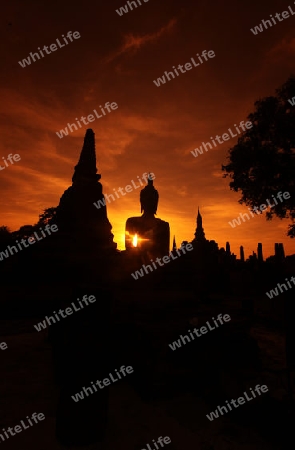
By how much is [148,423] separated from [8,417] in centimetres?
230

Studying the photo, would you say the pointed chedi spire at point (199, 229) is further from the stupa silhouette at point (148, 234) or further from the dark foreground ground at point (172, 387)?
the dark foreground ground at point (172, 387)

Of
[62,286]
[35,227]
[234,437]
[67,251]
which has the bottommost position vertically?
[234,437]

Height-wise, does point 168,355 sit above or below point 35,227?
below

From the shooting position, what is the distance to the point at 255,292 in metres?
18.2

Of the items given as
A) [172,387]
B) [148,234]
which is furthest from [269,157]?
[172,387]

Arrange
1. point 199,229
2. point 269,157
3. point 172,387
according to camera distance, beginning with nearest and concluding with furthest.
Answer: point 172,387
point 269,157
point 199,229

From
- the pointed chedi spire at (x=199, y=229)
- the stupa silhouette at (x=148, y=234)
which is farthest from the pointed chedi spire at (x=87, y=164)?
the pointed chedi spire at (x=199, y=229)

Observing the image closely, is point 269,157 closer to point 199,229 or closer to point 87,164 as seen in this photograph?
point 87,164

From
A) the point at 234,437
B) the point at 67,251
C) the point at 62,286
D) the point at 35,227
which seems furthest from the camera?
the point at 35,227

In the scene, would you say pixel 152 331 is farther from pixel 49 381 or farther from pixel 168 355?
pixel 49 381

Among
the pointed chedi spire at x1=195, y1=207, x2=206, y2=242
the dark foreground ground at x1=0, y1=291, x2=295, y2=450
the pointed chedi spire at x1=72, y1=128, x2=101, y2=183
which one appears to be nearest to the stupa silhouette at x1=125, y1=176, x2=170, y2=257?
the pointed chedi spire at x1=72, y1=128, x2=101, y2=183

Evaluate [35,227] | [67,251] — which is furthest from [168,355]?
[35,227]

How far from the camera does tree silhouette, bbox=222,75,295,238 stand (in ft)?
47.4

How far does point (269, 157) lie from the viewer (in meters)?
15.0
